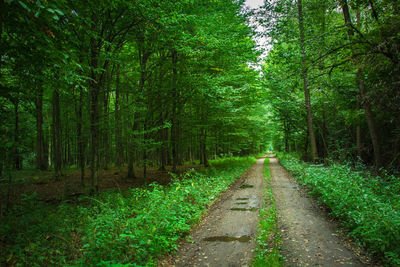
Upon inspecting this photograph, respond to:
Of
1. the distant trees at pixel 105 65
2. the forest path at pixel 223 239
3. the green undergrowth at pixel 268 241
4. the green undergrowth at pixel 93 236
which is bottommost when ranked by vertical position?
the forest path at pixel 223 239

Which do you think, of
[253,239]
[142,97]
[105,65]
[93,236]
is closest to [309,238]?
[253,239]

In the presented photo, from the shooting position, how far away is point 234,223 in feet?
19.1

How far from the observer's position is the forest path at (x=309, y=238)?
3836mm

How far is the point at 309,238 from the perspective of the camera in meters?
4.75

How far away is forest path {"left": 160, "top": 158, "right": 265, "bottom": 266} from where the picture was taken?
4.03 m

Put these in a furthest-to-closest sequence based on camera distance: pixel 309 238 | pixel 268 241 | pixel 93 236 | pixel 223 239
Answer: pixel 223 239 < pixel 309 238 < pixel 268 241 < pixel 93 236

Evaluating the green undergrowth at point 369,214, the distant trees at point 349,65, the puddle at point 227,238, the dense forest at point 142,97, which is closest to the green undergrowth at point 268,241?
the dense forest at point 142,97

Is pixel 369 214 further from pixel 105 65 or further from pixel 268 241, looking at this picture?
pixel 105 65

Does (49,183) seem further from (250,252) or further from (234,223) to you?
(250,252)

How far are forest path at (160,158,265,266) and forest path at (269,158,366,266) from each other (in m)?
0.78

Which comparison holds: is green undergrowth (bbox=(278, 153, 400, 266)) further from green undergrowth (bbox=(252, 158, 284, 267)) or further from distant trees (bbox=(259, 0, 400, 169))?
distant trees (bbox=(259, 0, 400, 169))

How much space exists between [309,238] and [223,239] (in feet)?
6.73

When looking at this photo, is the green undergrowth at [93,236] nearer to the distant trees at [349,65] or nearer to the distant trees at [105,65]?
the distant trees at [105,65]

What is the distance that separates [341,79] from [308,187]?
6.25 metres
